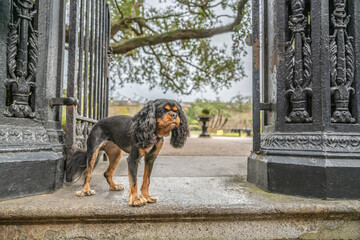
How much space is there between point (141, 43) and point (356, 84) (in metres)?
5.43

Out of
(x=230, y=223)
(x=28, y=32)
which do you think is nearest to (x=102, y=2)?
(x=28, y=32)

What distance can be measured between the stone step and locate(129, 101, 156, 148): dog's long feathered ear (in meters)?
0.37

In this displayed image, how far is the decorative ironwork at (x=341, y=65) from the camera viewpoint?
5.43ft

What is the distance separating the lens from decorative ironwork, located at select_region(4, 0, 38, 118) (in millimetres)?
1559

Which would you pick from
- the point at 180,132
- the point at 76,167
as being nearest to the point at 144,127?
the point at 180,132

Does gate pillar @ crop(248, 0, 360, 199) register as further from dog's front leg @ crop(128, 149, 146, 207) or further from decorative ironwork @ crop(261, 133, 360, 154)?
dog's front leg @ crop(128, 149, 146, 207)

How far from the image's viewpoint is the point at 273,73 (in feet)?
6.35

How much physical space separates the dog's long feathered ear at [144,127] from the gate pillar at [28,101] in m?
0.72

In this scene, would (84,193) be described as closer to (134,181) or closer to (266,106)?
(134,181)

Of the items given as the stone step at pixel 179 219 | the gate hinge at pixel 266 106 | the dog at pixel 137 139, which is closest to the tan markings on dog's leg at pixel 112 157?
the dog at pixel 137 139

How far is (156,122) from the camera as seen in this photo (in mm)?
1297

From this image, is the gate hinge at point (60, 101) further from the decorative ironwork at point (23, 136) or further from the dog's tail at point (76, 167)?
the dog's tail at point (76, 167)

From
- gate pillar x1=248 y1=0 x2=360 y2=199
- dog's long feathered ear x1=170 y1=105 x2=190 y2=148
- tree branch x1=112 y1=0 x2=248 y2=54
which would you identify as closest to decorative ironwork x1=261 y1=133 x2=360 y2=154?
gate pillar x1=248 y1=0 x2=360 y2=199

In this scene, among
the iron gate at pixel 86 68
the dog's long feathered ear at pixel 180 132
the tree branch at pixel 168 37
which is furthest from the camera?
the tree branch at pixel 168 37
